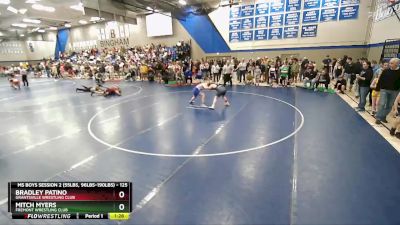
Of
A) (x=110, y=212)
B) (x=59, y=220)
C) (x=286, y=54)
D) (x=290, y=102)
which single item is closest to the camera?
(x=110, y=212)

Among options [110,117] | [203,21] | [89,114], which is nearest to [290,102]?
[110,117]

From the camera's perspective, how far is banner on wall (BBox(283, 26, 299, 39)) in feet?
58.8

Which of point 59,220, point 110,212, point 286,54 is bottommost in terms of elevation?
point 59,220

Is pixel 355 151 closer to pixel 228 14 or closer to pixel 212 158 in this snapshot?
pixel 212 158

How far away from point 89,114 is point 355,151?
27.9 feet

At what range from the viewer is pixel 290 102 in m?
9.93

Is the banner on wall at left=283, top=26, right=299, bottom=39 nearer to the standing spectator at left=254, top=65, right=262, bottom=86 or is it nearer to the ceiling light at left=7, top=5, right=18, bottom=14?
the standing spectator at left=254, top=65, right=262, bottom=86

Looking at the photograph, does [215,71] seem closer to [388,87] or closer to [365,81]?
[365,81]

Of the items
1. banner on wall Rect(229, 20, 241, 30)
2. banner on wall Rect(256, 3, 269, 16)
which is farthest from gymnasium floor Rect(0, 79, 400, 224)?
banner on wall Rect(229, 20, 241, 30)

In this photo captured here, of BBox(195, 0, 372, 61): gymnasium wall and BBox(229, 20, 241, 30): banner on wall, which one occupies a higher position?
BBox(229, 20, 241, 30): banner on wall

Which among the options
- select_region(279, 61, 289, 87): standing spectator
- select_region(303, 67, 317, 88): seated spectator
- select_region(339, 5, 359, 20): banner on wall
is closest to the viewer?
select_region(303, 67, 317, 88): seated spectator

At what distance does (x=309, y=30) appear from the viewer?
57.4ft

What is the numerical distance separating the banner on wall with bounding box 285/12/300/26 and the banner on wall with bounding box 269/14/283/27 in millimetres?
441
